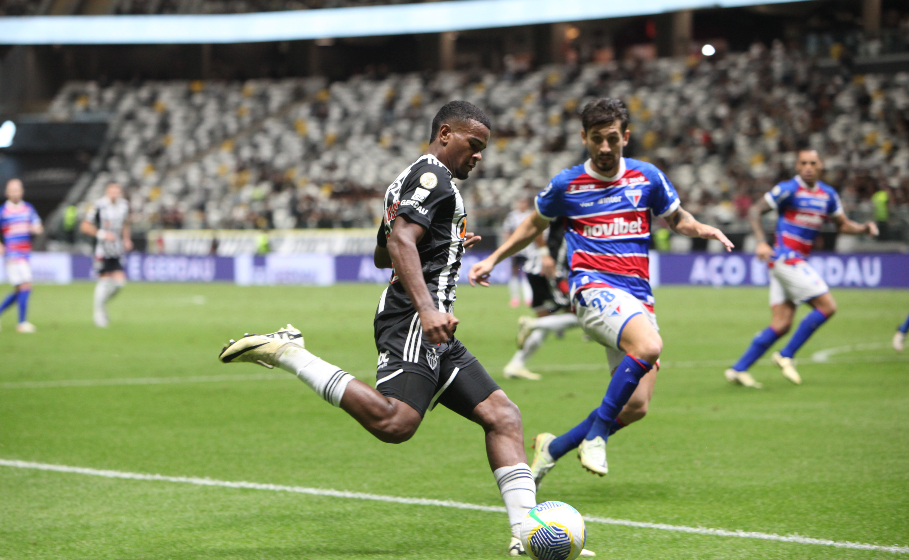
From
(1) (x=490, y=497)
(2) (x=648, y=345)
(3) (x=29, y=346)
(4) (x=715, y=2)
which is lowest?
(3) (x=29, y=346)

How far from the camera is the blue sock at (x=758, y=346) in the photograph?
10062mm

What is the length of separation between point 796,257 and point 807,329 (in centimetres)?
74

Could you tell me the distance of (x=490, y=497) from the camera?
5793 mm

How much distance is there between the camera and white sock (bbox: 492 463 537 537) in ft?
14.6

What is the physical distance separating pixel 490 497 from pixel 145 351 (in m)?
9.35

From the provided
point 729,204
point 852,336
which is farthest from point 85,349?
point 729,204

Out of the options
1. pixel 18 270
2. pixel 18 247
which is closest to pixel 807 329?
pixel 18 270

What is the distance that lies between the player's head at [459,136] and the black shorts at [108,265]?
45.2ft

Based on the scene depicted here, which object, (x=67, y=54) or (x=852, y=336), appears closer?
(x=852, y=336)

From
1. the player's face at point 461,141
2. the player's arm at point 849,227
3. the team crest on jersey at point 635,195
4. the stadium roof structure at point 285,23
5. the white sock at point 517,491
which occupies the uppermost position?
the stadium roof structure at point 285,23

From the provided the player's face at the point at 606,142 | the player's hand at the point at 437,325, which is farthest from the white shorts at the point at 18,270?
the player's hand at the point at 437,325

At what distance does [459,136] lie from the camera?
14.9ft

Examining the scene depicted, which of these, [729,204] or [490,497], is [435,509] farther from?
[729,204]

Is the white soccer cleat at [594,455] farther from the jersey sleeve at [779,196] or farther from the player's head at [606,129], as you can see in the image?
the jersey sleeve at [779,196]
